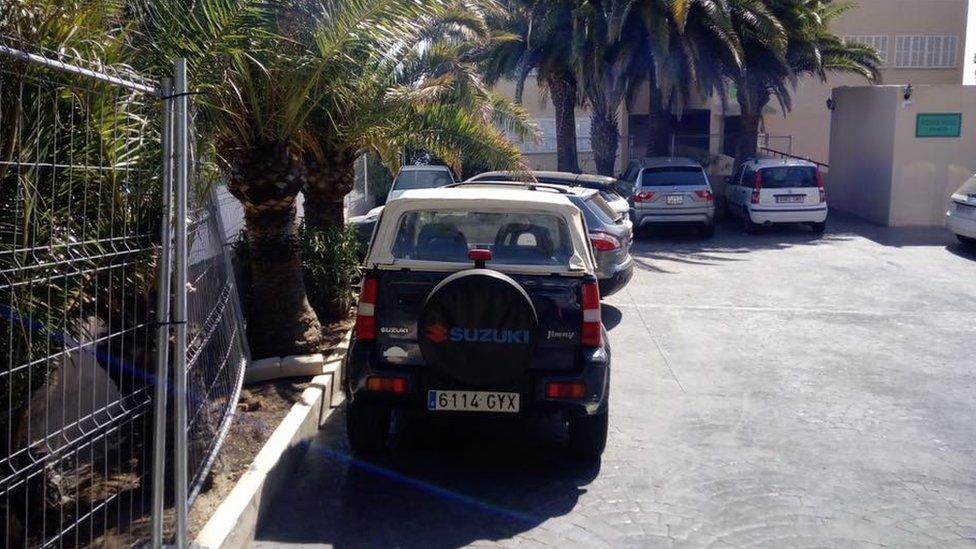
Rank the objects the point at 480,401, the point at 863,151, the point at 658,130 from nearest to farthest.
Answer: the point at 480,401 < the point at 863,151 < the point at 658,130

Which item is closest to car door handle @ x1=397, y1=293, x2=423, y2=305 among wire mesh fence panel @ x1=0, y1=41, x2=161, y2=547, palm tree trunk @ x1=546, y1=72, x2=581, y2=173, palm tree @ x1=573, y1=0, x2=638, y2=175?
wire mesh fence panel @ x1=0, y1=41, x2=161, y2=547

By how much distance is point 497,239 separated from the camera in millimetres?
6984

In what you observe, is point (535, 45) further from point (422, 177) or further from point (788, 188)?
point (788, 188)

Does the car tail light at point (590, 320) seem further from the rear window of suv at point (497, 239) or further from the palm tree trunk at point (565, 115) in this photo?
the palm tree trunk at point (565, 115)

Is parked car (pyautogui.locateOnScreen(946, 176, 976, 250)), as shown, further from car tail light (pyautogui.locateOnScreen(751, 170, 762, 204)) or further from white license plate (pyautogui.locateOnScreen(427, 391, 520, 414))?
white license plate (pyautogui.locateOnScreen(427, 391, 520, 414))

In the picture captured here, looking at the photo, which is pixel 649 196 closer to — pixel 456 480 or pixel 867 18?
pixel 456 480

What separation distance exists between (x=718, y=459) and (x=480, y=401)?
1865 mm

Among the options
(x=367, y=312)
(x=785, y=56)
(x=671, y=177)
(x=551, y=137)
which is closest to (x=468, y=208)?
(x=367, y=312)

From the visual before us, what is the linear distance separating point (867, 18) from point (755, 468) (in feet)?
108

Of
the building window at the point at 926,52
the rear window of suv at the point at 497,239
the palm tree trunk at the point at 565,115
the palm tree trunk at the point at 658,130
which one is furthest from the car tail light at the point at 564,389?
the building window at the point at 926,52

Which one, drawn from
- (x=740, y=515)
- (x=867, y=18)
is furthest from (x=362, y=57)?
(x=867, y=18)

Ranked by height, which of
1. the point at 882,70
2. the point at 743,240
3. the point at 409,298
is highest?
the point at 882,70

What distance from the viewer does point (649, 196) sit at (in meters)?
20.5

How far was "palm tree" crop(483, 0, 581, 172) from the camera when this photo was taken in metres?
24.4
